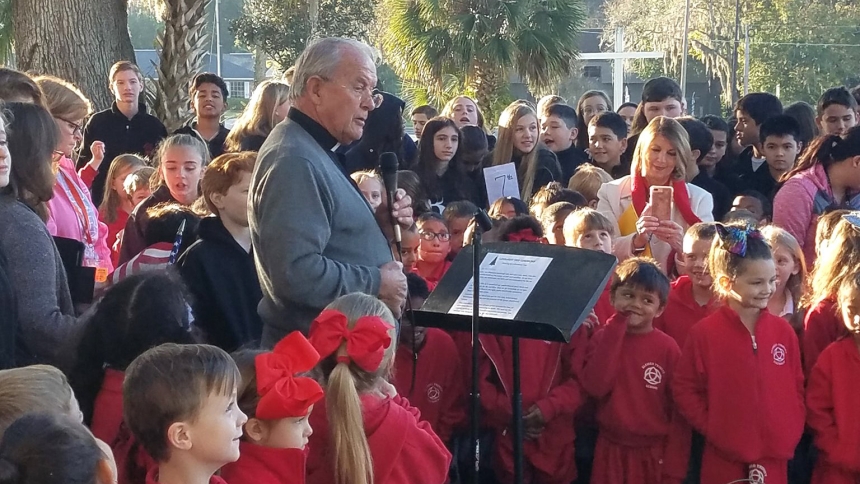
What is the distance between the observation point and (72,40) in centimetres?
923

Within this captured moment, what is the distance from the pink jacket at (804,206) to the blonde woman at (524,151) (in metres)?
1.82

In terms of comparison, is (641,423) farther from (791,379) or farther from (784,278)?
(784,278)

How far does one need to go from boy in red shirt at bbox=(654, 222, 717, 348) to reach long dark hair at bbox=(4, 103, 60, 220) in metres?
2.65

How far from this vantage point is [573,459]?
4504 mm

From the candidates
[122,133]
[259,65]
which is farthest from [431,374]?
[259,65]

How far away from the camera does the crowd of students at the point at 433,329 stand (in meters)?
2.67

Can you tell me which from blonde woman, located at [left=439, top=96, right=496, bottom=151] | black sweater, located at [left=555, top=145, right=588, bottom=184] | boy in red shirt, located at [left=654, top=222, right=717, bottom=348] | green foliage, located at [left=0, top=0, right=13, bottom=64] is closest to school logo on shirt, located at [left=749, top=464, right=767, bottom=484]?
boy in red shirt, located at [left=654, top=222, right=717, bottom=348]

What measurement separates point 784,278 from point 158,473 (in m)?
2.94

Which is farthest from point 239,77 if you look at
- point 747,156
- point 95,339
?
point 95,339

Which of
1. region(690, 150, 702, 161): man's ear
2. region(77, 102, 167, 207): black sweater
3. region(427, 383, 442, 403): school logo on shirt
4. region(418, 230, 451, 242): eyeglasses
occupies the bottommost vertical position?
region(427, 383, 442, 403): school logo on shirt

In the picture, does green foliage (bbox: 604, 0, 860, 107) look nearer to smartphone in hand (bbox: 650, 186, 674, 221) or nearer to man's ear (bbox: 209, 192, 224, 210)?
smartphone in hand (bbox: 650, 186, 674, 221)

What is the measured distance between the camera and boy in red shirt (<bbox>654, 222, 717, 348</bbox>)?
4.45 meters

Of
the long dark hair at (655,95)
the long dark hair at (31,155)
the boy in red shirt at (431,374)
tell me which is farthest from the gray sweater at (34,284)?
the long dark hair at (655,95)

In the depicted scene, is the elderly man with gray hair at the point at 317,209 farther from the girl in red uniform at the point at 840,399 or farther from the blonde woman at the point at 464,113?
the blonde woman at the point at 464,113
